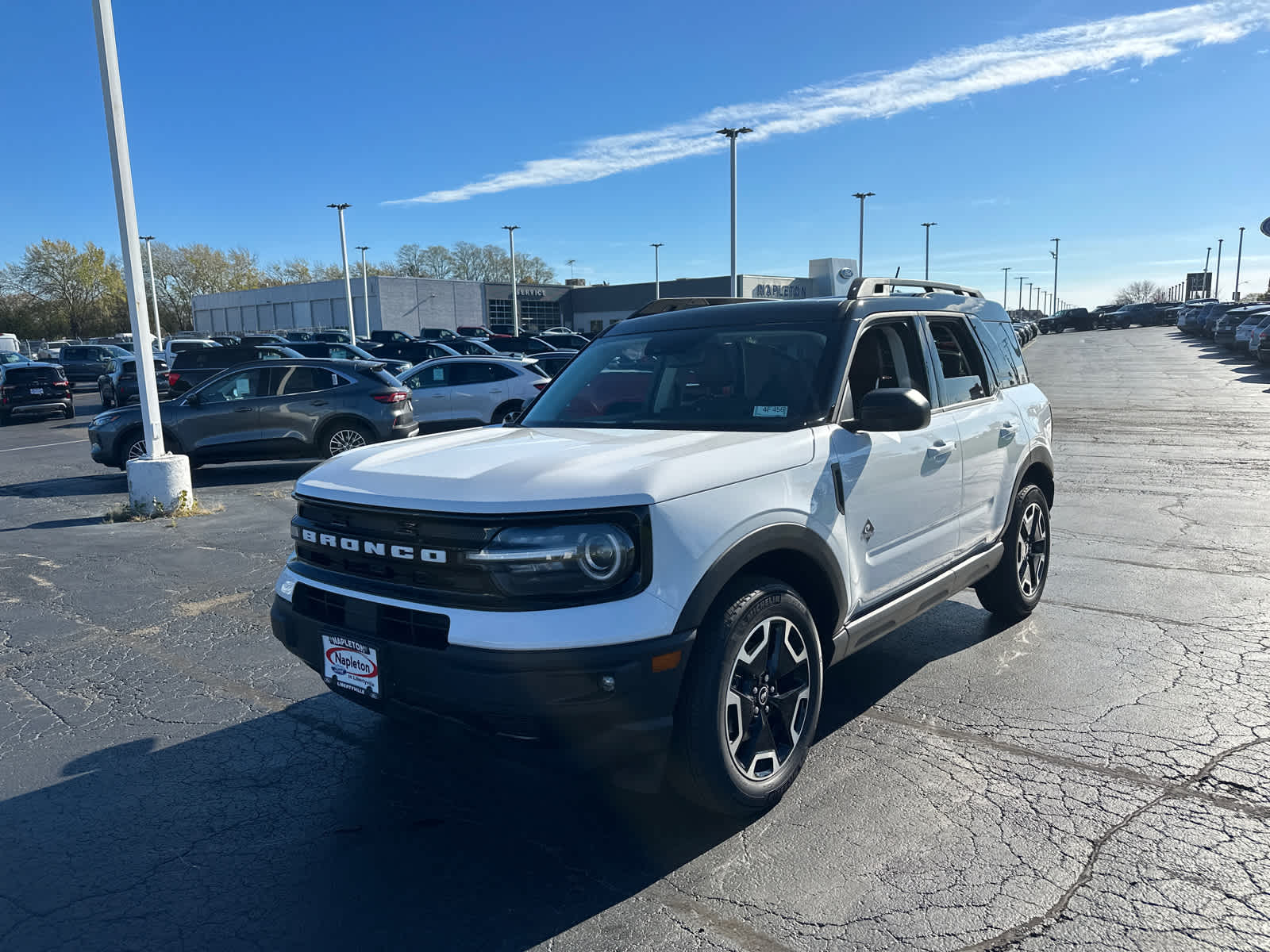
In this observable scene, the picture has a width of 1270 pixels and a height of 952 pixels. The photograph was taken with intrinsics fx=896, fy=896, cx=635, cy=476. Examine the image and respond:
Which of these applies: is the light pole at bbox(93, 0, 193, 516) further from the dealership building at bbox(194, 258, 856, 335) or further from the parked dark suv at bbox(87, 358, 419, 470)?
the dealership building at bbox(194, 258, 856, 335)

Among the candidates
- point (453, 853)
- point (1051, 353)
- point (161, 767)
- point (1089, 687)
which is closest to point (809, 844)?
point (453, 853)

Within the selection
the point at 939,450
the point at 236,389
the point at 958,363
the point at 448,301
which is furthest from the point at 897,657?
the point at 448,301

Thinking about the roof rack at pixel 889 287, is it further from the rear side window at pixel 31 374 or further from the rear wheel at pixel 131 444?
the rear side window at pixel 31 374

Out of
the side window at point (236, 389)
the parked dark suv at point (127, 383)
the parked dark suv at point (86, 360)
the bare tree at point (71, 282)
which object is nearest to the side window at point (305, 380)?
the side window at point (236, 389)

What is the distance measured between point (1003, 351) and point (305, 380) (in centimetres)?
1002

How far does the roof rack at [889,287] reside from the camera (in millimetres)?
4335

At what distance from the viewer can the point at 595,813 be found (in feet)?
11.1

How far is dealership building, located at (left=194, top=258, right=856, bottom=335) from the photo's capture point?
219ft

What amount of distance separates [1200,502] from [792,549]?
24.4 ft

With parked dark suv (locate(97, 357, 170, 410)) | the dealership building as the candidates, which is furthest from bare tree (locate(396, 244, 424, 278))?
parked dark suv (locate(97, 357, 170, 410))

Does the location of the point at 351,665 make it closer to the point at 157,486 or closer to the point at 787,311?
the point at 787,311

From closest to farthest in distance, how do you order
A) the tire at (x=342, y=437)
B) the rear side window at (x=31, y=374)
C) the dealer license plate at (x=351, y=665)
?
the dealer license plate at (x=351, y=665) < the tire at (x=342, y=437) < the rear side window at (x=31, y=374)

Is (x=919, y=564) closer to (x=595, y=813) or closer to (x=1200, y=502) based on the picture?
(x=595, y=813)

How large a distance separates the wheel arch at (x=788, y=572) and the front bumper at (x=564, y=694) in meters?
0.16
